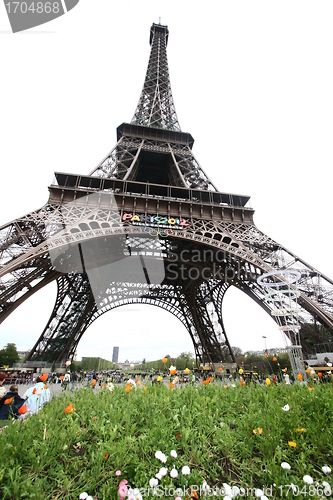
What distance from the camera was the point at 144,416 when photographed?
3.68 metres

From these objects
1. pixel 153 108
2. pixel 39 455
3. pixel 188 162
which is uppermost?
pixel 153 108

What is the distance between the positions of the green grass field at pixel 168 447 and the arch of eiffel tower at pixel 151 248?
1256 centimetres

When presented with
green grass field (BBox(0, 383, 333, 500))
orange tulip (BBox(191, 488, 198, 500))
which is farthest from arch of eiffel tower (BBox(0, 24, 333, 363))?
orange tulip (BBox(191, 488, 198, 500))

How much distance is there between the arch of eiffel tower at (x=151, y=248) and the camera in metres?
17.0

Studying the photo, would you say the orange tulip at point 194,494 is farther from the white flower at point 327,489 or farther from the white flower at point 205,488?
the white flower at point 327,489

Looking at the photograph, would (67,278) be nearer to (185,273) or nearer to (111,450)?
(185,273)

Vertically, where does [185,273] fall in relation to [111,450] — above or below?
above

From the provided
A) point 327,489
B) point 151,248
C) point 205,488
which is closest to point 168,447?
point 205,488

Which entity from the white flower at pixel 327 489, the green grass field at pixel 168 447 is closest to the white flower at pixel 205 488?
the green grass field at pixel 168 447

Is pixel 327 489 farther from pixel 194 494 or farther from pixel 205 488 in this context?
pixel 194 494

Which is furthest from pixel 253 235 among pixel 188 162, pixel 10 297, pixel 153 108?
pixel 153 108

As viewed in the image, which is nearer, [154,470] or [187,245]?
[154,470]

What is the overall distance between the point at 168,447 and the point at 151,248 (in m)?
26.2

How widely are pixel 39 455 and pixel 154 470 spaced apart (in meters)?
1.18
